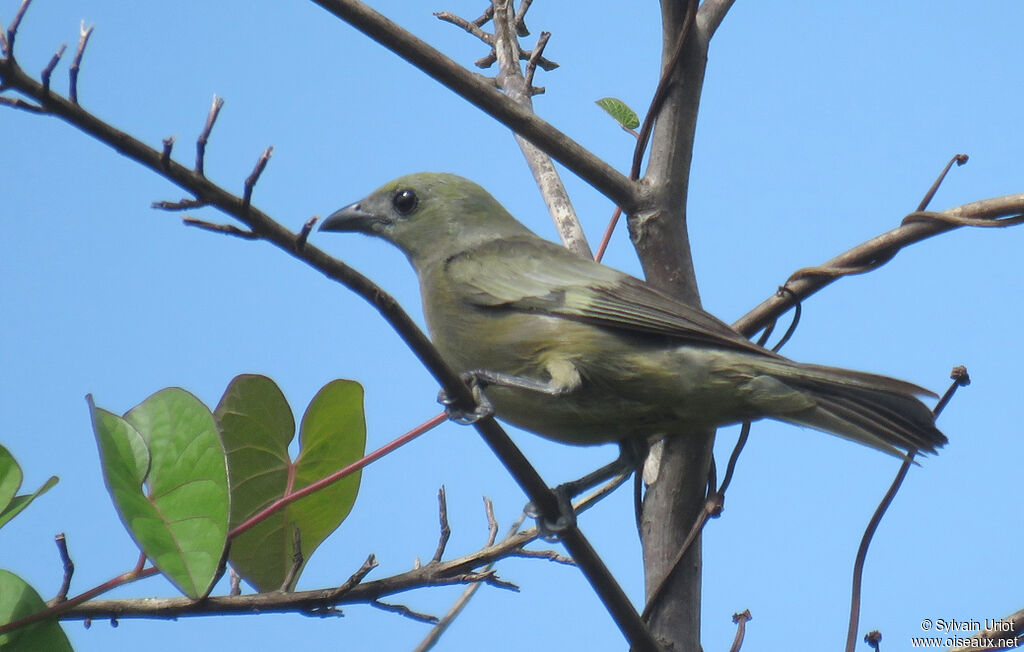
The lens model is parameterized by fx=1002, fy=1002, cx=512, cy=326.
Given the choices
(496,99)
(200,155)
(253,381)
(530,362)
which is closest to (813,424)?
(530,362)

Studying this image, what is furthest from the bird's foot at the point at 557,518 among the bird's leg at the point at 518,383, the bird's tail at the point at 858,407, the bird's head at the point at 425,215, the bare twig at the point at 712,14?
the bare twig at the point at 712,14

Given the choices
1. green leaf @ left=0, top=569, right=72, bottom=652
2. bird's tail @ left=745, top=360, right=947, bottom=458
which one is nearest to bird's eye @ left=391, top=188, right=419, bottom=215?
bird's tail @ left=745, top=360, right=947, bottom=458

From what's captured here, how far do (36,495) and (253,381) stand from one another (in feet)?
1.95

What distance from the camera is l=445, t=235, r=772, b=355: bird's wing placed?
2.97 meters

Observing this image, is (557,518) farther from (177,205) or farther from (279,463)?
(177,205)

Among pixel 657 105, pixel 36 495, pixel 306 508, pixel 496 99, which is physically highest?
pixel 657 105

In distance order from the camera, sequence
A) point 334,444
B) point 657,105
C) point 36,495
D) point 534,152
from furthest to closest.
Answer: point 534,152
point 657,105
point 334,444
point 36,495

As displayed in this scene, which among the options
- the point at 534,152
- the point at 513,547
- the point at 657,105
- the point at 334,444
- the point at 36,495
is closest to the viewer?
the point at 36,495

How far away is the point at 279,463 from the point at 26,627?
2.42 ft

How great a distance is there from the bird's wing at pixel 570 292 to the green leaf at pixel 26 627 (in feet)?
5.19

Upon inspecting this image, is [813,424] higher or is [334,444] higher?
[813,424]

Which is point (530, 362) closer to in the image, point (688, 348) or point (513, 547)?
point (688, 348)

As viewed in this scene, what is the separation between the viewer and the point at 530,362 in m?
3.06

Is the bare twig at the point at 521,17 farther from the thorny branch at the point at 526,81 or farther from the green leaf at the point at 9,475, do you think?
the green leaf at the point at 9,475
